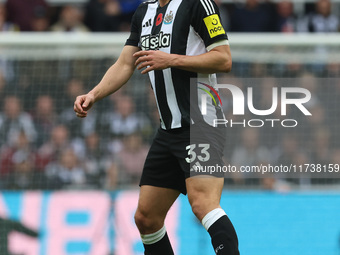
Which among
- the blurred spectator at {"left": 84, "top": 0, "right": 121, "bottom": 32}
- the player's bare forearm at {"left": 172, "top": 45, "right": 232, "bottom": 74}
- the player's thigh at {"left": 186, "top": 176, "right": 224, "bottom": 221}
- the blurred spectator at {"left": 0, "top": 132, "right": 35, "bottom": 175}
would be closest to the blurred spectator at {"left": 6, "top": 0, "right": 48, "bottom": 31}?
the blurred spectator at {"left": 84, "top": 0, "right": 121, "bottom": 32}

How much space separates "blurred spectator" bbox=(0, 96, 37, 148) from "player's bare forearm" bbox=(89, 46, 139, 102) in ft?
9.45

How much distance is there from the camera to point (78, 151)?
7410 millimetres

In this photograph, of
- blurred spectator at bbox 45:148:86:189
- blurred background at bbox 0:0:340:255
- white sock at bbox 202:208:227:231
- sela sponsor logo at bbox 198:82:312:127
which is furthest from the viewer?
blurred spectator at bbox 45:148:86:189

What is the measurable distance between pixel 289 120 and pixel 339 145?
573 millimetres

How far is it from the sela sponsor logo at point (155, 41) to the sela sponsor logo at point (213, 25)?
10.8 inches

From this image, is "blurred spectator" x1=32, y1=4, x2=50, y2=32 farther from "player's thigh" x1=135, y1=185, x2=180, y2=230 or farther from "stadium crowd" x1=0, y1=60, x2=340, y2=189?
"player's thigh" x1=135, y1=185, x2=180, y2=230

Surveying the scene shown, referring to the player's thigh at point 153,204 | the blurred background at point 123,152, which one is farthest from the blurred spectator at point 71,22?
the player's thigh at point 153,204

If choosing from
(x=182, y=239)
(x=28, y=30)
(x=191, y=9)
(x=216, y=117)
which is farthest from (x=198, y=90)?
(x=28, y=30)

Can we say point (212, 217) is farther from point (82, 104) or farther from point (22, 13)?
point (22, 13)

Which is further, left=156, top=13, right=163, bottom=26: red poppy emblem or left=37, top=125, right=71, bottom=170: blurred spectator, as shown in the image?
left=37, top=125, right=71, bottom=170: blurred spectator

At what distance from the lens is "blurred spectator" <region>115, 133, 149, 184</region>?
24.1 ft

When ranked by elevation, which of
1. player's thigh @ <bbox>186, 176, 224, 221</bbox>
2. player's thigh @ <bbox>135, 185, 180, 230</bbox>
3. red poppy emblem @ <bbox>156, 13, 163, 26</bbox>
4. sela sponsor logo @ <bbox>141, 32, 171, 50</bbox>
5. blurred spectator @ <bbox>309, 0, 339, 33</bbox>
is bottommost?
player's thigh @ <bbox>135, 185, 180, 230</bbox>

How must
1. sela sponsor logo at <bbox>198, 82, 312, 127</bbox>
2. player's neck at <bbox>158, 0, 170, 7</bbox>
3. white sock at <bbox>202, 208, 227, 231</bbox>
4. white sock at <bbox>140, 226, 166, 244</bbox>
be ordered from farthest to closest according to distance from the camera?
sela sponsor logo at <bbox>198, 82, 312, 127</bbox>, white sock at <bbox>140, 226, 166, 244</bbox>, player's neck at <bbox>158, 0, 170, 7</bbox>, white sock at <bbox>202, 208, 227, 231</bbox>

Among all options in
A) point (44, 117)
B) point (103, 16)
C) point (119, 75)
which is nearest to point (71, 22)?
point (103, 16)
